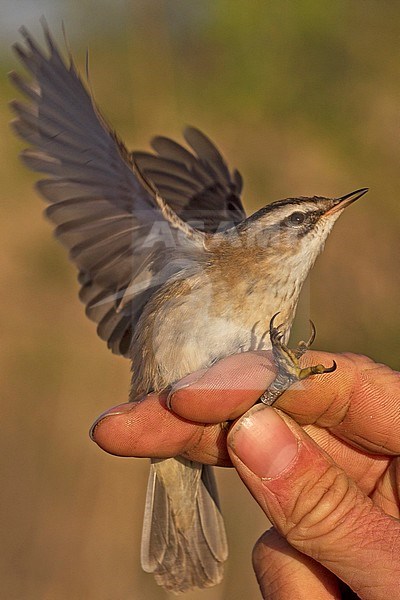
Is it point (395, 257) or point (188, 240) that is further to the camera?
point (395, 257)

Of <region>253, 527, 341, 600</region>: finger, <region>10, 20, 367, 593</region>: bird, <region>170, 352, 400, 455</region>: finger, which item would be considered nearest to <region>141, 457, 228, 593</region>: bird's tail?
<region>10, 20, 367, 593</region>: bird

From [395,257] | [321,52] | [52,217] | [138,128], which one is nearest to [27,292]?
[138,128]

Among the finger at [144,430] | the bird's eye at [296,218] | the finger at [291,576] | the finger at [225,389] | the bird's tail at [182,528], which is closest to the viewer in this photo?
the finger at [225,389]

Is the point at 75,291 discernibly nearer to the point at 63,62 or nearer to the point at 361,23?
the point at 361,23

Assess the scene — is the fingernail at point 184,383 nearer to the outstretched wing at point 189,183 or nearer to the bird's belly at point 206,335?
the bird's belly at point 206,335

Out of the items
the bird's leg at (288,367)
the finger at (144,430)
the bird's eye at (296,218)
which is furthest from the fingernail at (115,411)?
the bird's eye at (296,218)

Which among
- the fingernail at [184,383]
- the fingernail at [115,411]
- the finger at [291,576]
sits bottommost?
the finger at [291,576]
